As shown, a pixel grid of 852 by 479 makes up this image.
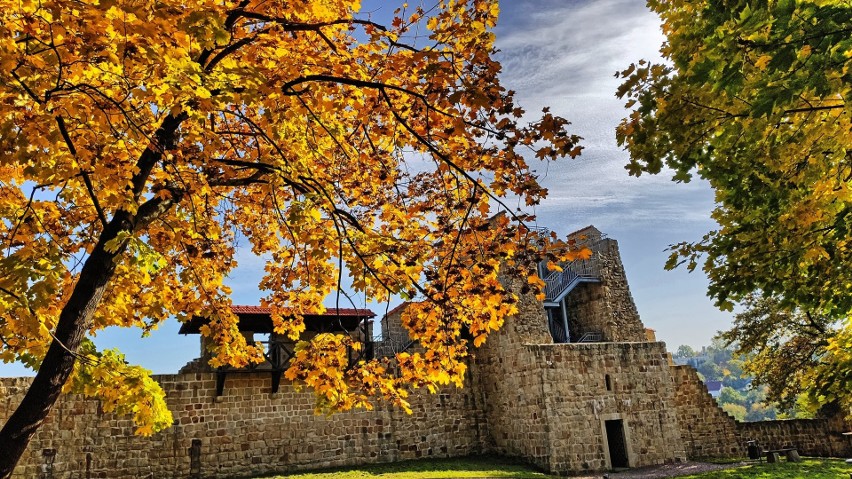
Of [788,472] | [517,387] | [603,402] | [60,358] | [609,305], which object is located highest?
[609,305]

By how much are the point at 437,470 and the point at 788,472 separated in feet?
27.7

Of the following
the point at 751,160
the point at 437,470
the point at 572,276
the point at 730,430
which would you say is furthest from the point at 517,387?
the point at 751,160

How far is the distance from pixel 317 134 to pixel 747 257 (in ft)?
17.1

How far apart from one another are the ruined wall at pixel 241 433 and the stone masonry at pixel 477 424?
25 millimetres

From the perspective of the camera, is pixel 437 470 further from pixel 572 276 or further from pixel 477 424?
pixel 572 276

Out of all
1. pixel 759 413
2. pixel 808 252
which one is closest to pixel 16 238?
pixel 808 252

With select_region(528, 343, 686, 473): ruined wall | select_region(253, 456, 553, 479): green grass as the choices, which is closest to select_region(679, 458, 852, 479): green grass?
select_region(528, 343, 686, 473): ruined wall

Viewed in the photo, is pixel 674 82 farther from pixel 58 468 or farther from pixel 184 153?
pixel 58 468

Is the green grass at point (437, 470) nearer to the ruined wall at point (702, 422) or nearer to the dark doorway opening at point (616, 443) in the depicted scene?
the dark doorway opening at point (616, 443)

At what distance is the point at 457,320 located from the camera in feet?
19.7

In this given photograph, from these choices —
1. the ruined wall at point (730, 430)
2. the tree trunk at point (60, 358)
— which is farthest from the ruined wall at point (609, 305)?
the tree trunk at point (60, 358)

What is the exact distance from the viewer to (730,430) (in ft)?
61.0

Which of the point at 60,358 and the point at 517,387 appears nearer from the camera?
the point at 60,358

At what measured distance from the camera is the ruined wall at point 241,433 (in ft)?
39.3
